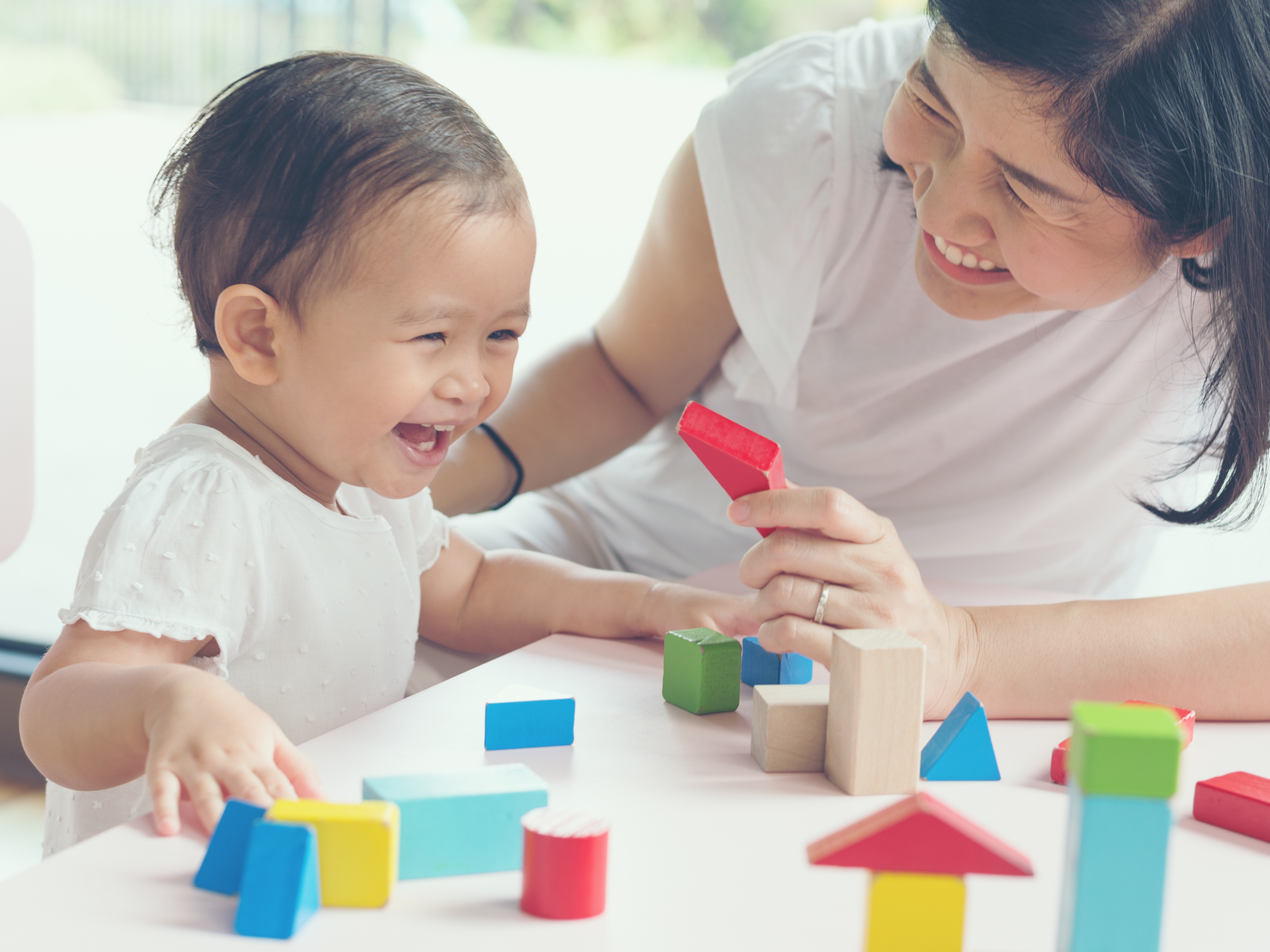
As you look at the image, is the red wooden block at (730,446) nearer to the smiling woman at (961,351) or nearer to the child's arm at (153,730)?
the smiling woman at (961,351)

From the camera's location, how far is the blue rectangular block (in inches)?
24.9

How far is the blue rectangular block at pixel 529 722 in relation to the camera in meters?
0.63

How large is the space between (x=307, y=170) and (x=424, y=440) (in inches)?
8.2

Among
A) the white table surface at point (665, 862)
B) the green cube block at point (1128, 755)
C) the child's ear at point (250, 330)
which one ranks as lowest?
the white table surface at point (665, 862)

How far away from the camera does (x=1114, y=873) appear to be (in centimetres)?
38

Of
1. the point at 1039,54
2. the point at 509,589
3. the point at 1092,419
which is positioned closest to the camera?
the point at 1039,54

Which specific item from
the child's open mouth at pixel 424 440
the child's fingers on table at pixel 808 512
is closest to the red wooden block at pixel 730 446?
the child's fingers on table at pixel 808 512

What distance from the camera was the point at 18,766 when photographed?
1.93 meters

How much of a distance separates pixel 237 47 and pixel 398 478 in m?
1.50

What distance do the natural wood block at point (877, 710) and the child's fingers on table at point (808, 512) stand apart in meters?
0.11

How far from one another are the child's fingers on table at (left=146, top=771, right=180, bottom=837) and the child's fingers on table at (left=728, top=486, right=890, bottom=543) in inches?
13.9

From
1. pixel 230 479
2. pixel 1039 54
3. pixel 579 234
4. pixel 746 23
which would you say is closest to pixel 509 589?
pixel 230 479

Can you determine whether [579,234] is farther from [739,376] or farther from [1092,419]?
[1092,419]

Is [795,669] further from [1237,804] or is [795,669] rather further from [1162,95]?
[1162,95]
